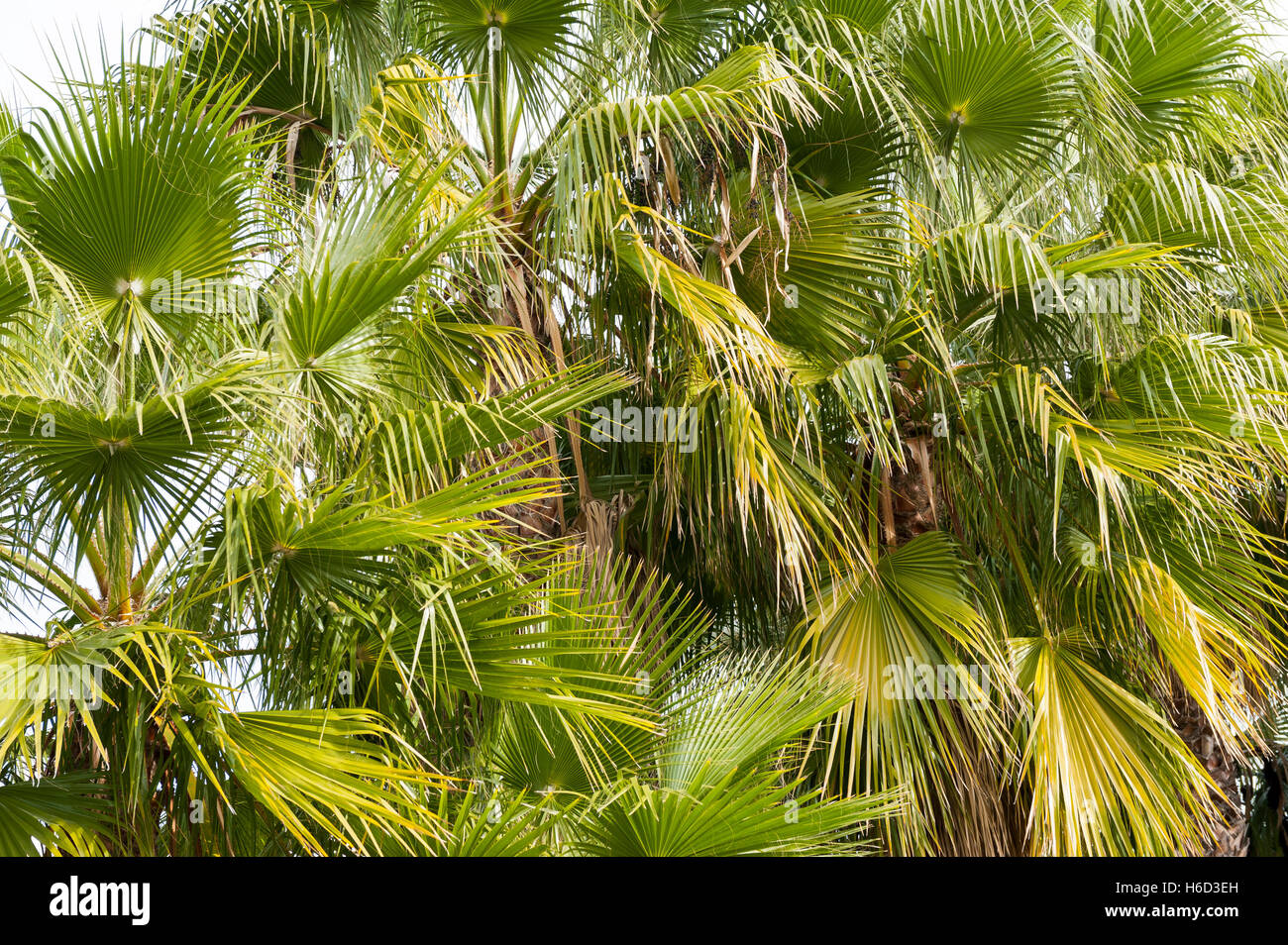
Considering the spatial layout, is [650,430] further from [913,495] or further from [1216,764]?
[1216,764]

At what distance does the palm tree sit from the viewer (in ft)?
9.17

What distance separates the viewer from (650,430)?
4.52 metres

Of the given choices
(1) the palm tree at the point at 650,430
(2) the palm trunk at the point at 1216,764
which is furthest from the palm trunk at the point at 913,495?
(2) the palm trunk at the point at 1216,764

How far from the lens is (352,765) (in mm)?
2617

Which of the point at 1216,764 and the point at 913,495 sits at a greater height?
the point at 913,495

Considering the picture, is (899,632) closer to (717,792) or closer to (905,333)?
(905,333)

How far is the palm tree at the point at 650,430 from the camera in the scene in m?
2.79

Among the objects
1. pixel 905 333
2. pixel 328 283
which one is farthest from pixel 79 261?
pixel 905 333

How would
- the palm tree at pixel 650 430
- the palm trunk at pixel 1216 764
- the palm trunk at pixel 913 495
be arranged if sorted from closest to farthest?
the palm tree at pixel 650 430, the palm trunk at pixel 913 495, the palm trunk at pixel 1216 764

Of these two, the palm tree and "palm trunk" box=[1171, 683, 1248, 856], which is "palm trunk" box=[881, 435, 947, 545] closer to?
the palm tree

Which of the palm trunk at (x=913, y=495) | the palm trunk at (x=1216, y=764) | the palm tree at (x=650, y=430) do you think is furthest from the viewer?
the palm trunk at (x=1216, y=764)

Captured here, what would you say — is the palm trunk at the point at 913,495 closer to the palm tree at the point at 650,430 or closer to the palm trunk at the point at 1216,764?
the palm tree at the point at 650,430

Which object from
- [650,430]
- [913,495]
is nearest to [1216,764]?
[913,495]
